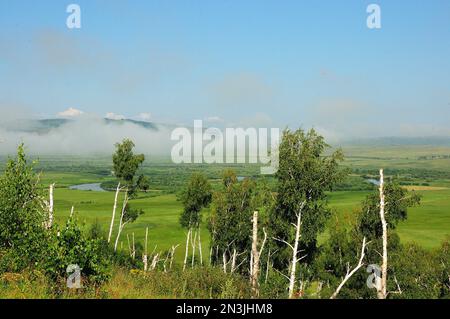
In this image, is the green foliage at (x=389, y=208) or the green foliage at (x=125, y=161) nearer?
the green foliage at (x=389, y=208)

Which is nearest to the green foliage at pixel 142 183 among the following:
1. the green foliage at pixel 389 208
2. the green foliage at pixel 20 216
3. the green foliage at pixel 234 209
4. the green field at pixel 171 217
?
the green foliage at pixel 234 209

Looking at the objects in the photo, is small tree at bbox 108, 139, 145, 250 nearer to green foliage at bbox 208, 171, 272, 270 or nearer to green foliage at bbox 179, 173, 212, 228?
green foliage at bbox 179, 173, 212, 228

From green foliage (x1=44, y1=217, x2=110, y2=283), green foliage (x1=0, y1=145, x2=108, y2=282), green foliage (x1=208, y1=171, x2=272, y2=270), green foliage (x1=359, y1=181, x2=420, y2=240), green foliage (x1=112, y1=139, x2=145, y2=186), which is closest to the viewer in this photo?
green foliage (x1=44, y1=217, x2=110, y2=283)

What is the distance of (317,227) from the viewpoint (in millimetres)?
28719

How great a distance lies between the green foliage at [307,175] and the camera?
2714cm

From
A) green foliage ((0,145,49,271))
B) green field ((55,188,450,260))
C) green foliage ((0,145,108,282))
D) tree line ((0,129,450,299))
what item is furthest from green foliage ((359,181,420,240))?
green foliage ((0,145,49,271))

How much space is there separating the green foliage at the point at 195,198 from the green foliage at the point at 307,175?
1840 centimetres

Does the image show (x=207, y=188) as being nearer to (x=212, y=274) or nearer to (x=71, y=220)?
(x=212, y=274)

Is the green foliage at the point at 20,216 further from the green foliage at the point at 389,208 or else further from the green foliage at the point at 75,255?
the green foliage at the point at 389,208

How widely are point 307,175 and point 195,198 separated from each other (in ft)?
71.4

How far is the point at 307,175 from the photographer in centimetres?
2716

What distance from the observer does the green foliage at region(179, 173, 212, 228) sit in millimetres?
46312

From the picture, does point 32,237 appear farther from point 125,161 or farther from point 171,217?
point 171,217

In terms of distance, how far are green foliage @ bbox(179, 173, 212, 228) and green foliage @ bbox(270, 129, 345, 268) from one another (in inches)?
724
